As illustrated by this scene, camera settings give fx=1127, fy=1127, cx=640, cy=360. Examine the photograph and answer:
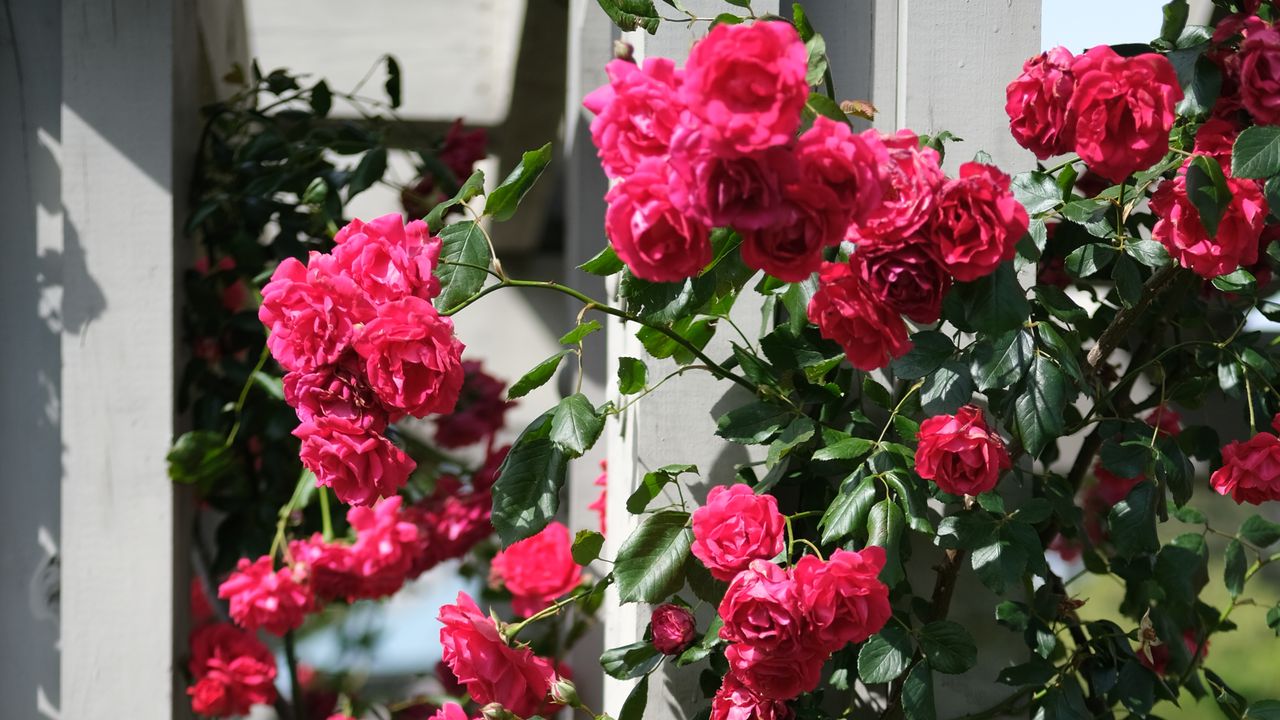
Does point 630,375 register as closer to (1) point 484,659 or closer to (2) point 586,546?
(2) point 586,546

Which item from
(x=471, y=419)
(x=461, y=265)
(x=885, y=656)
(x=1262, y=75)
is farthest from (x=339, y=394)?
(x=471, y=419)

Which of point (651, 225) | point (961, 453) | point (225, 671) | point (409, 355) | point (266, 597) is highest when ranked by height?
point (651, 225)

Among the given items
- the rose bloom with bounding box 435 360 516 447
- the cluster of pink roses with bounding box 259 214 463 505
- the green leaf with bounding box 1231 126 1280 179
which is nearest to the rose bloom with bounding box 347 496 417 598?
the rose bloom with bounding box 435 360 516 447

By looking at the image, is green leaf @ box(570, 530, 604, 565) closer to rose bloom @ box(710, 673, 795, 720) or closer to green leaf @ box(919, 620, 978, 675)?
rose bloom @ box(710, 673, 795, 720)

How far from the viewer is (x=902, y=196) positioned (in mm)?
760

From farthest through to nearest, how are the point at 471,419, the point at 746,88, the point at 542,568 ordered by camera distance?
the point at 471,419 → the point at 542,568 → the point at 746,88

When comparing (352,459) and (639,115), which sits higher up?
(639,115)

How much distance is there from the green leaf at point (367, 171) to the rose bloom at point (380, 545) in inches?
19.1

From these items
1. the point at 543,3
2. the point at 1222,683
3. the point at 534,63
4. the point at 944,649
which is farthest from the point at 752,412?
the point at 534,63

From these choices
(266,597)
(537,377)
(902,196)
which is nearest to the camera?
(902,196)

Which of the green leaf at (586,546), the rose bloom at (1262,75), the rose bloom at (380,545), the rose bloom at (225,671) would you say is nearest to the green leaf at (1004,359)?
the rose bloom at (1262,75)

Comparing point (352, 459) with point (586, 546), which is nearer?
point (352, 459)

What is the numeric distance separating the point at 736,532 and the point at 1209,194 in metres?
0.44

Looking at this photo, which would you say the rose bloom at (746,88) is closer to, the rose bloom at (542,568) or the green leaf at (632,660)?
the green leaf at (632,660)
